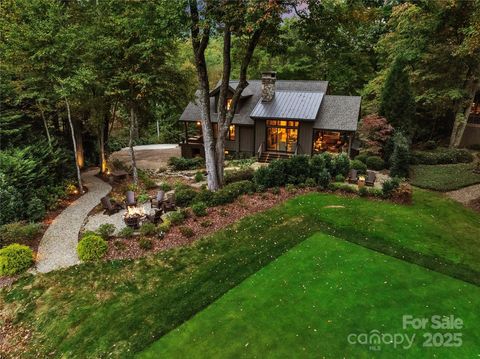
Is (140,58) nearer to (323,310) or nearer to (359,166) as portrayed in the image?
(359,166)

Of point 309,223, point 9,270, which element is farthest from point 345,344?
point 9,270

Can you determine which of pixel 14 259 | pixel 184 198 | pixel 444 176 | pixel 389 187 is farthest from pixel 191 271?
pixel 444 176

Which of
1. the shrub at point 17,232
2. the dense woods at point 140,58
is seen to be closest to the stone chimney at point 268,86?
the dense woods at point 140,58

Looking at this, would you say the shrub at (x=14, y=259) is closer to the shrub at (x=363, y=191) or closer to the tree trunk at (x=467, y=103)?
the shrub at (x=363, y=191)

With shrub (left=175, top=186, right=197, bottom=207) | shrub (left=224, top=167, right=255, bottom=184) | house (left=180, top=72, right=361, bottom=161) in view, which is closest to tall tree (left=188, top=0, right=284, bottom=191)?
shrub (left=224, top=167, right=255, bottom=184)

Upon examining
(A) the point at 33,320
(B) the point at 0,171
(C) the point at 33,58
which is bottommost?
(A) the point at 33,320

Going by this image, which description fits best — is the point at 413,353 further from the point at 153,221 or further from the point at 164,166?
the point at 164,166
